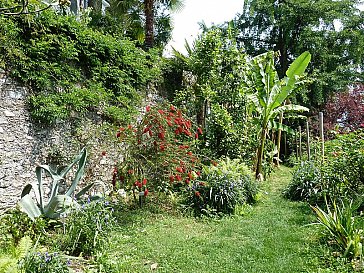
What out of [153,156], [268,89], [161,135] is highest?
[268,89]

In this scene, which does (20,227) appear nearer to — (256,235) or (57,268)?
(57,268)

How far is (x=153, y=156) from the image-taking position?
237 inches

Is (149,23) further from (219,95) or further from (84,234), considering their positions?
(84,234)

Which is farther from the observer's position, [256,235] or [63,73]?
[63,73]

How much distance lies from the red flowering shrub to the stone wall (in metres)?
0.89

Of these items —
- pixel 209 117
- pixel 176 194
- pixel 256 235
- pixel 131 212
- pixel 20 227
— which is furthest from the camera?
pixel 209 117

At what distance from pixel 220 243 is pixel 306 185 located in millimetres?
3227

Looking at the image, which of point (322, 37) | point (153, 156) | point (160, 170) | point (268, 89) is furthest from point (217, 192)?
point (322, 37)

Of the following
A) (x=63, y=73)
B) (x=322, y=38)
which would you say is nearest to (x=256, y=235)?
(x=63, y=73)

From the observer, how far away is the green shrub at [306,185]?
6668 mm

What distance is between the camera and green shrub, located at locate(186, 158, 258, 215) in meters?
6.00

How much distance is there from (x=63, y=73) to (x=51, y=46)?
514mm

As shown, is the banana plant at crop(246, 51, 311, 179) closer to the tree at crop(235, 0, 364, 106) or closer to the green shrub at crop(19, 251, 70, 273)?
the tree at crop(235, 0, 364, 106)

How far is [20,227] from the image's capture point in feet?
13.3
